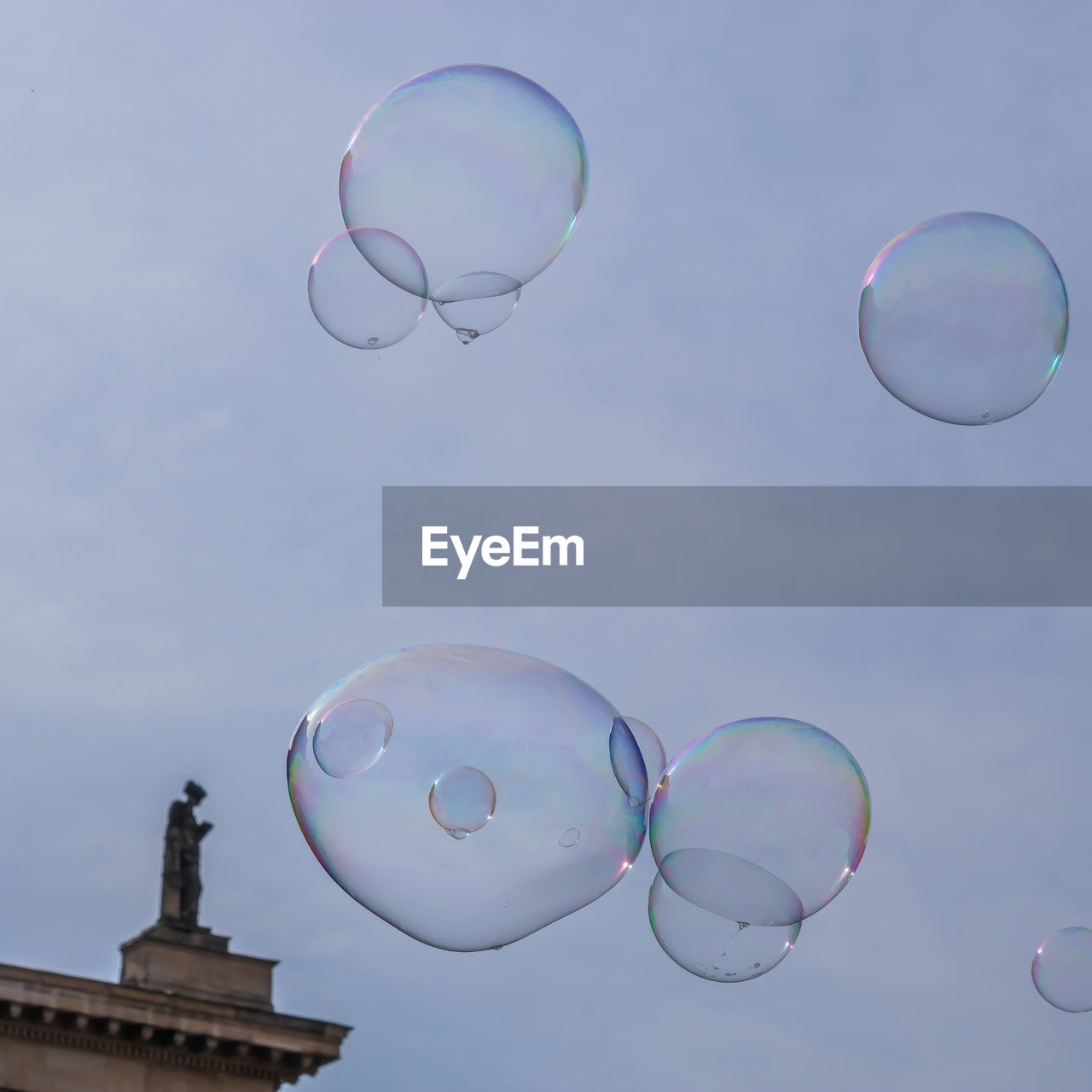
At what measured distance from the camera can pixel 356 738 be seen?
40.7 feet

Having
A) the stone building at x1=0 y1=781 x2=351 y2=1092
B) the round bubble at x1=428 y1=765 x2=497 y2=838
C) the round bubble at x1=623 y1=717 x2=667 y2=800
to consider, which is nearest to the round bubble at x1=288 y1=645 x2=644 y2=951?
the round bubble at x1=428 y1=765 x2=497 y2=838

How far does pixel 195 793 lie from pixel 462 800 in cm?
2378

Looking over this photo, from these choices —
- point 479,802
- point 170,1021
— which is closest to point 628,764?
point 479,802

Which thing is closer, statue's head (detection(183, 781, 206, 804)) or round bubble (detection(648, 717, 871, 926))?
round bubble (detection(648, 717, 871, 926))

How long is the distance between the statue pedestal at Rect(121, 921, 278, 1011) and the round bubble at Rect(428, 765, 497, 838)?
20.7 meters

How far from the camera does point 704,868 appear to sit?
13.3 metres

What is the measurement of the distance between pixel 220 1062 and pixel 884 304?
21.2 m

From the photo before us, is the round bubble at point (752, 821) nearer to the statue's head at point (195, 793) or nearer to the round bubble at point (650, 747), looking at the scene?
the round bubble at point (650, 747)

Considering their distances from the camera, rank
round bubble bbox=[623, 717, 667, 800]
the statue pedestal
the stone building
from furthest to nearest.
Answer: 1. the statue pedestal
2. the stone building
3. round bubble bbox=[623, 717, 667, 800]

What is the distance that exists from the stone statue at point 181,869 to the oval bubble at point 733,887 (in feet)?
69.2

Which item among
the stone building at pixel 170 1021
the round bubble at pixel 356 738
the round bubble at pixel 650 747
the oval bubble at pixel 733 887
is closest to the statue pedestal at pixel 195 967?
the stone building at pixel 170 1021

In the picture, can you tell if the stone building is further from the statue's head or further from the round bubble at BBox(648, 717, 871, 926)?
the round bubble at BBox(648, 717, 871, 926)

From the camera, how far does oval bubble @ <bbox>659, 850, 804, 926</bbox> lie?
13297 mm

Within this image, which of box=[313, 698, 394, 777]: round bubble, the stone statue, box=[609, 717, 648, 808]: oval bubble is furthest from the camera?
the stone statue
